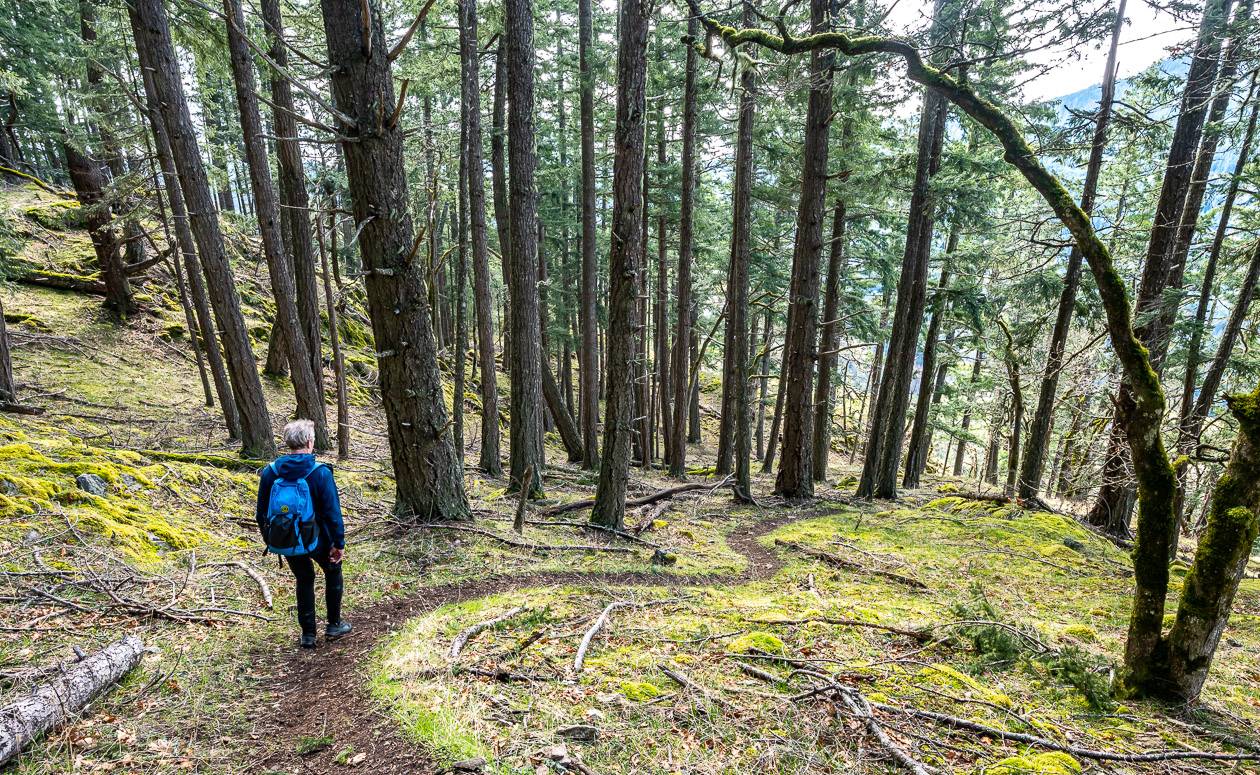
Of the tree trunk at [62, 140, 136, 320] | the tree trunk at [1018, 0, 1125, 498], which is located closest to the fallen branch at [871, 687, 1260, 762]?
the tree trunk at [1018, 0, 1125, 498]

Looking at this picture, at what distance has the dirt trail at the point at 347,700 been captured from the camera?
301 centimetres

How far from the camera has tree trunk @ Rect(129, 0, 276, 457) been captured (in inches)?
318

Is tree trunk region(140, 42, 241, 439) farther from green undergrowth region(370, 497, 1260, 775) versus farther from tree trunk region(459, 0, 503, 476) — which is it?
green undergrowth region(370, 497, 1260, 775)

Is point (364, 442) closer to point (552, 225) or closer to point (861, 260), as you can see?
point (552, 225)

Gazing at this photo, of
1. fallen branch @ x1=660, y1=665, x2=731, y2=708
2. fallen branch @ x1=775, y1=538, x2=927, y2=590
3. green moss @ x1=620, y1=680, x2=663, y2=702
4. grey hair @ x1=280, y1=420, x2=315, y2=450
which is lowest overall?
fallen branch @ x1=775, y1=538, x2=927, y2=590

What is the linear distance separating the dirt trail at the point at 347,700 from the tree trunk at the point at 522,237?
2231 millimetres

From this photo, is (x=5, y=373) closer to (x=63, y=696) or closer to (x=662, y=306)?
(x=63, y=696)

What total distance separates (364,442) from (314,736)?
1218cm

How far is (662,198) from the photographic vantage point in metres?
16.1

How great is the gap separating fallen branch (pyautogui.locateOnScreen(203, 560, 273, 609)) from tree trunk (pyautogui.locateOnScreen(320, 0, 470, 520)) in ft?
6.07

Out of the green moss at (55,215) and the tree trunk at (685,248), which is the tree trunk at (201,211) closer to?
the tree trunk at (685,248)

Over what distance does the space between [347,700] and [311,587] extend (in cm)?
117

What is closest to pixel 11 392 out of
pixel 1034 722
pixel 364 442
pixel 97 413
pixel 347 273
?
pixel 97 413

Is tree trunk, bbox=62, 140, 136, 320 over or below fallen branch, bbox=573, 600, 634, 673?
over
